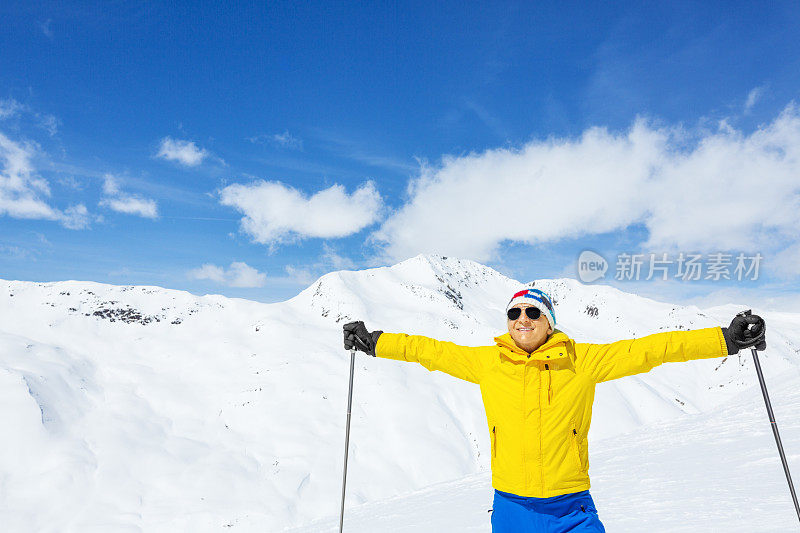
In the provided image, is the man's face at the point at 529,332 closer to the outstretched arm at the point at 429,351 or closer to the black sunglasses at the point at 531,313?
the black sunglasses at the point at 531,313

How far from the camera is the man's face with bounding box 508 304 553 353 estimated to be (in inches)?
132

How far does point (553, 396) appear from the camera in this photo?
320 cm

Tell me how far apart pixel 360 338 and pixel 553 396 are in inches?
74.5

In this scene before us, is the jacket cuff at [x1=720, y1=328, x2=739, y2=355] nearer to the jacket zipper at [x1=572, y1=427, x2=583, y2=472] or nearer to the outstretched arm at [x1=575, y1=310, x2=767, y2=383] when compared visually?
the outstretched arm at [x1=575, y1=310, x2=767, y2=383]

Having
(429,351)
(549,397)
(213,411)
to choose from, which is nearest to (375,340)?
(429,351)

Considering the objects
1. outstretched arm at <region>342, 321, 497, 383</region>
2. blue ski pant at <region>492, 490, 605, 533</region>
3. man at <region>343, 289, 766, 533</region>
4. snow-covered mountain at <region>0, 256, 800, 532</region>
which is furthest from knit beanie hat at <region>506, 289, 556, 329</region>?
snow-covered mountain at <region>0, 256, 800, 532</region>

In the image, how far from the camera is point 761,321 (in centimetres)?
351

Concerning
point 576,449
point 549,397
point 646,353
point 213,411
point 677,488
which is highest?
point 213,411

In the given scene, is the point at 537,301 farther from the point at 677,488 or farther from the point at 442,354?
the point at 677,488

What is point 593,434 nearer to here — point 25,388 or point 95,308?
point 25,388

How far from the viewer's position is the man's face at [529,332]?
335 cm

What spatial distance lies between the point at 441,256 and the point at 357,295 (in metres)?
60.5

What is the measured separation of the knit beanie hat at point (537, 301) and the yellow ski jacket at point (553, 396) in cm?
15

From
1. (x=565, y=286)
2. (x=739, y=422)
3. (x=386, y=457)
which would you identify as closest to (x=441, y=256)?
(x=565, y=286)
